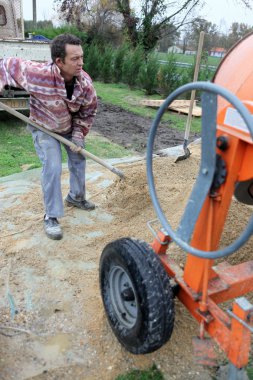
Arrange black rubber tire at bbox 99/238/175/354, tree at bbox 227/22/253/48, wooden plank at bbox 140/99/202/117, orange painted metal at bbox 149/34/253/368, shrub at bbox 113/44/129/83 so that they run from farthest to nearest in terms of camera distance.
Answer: tree at bbox 227/22/253/48
shrub at bbox 113/44/129/83
wooden plank at bbox 140/99/202/117
black rubber tire at bbox 99/238/175/354
orange painted metal at bbox 149/34/253/368

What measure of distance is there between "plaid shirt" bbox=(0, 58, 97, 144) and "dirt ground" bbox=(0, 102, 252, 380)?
84 cm

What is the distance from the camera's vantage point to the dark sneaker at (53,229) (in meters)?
3.40

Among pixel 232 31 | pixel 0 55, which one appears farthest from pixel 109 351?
pixel 232 31

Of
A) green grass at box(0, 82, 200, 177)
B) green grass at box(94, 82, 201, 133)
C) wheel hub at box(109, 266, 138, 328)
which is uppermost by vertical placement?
wheel hub at box(109, 266, 138, 328)

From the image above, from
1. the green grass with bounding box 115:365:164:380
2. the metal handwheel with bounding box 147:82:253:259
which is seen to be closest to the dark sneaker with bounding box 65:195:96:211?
the green grass with bounding box 115:365:164:380

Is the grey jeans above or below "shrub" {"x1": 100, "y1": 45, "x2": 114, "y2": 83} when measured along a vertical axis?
above

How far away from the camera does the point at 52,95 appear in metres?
3.13

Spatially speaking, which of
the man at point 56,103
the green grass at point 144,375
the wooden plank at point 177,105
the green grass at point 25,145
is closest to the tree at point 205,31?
the wooden plank at point 177,105

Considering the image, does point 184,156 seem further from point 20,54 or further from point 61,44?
point 20,54

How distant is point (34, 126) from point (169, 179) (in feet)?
5.93

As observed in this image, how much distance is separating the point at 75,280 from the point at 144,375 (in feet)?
3.23

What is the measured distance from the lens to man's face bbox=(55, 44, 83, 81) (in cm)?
300

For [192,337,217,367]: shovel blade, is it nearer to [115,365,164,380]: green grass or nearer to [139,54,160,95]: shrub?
[115,365,164,380]: green grass

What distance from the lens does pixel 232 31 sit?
70.6 feet
